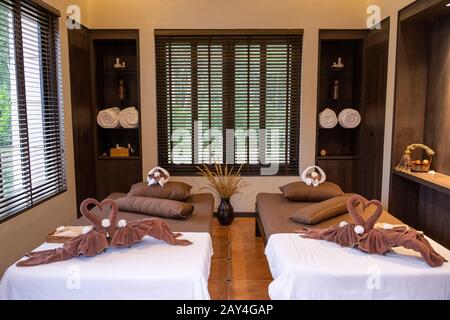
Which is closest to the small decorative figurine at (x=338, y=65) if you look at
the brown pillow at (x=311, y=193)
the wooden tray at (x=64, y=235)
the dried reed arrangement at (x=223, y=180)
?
the dried reed arrangement at (x=223, y=180)

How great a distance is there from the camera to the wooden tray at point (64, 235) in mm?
2379

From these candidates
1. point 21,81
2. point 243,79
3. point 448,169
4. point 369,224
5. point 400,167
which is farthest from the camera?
point 243,79

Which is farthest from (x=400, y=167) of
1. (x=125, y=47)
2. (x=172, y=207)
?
(x=125, y=47)

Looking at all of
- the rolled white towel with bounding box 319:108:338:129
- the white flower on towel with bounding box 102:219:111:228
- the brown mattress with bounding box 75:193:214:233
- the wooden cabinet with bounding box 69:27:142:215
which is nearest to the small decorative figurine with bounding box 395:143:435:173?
the rolled white towel with bounding box 319:108:338:129

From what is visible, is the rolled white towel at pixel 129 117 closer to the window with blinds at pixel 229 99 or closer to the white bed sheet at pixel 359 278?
the window with blinds at pixel 229 99

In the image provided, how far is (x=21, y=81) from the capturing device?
293 cm

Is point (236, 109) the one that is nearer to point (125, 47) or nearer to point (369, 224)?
point (125, 47)

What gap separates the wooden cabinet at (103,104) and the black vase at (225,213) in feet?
3.60

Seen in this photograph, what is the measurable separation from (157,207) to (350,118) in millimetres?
2695

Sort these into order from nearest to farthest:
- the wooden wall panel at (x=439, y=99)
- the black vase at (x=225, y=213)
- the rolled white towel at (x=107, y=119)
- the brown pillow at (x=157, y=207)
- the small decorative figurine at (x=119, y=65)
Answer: the brown pillow at (x=157, y=207) < the wooden wall panel at (x=439, y=99) < the black vase at (x=225, y=213) < the rolled white towel at (x=107, y=119) < the small decorative figurine at (x=119, y=65)

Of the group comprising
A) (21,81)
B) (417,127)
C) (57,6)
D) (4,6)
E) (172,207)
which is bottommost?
(172,207)

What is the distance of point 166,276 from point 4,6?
2333 millimetres

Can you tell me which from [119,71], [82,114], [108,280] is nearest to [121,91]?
[119,71]

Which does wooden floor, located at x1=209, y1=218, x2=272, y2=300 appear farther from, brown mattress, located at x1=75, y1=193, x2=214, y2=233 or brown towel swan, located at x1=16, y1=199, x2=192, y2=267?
brown towel swan, located at x1=16, y1=199, x2=192, y2=267
